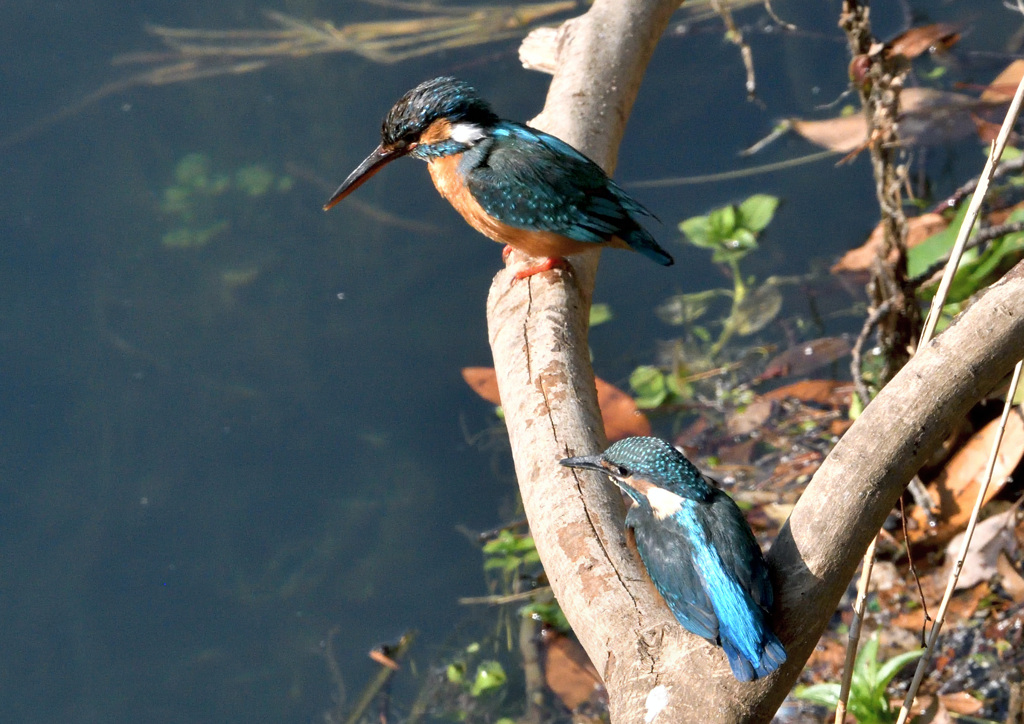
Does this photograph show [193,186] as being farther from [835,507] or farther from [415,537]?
[835,507]

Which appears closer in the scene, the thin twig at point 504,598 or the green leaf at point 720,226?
the thin twig at point 504,598

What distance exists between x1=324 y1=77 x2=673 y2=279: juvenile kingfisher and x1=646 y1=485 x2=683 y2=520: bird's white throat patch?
0.79 meters

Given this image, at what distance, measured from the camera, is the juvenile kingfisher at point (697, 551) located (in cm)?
142

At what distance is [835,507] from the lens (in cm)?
155

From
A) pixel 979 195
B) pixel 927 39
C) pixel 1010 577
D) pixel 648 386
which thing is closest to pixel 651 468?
pixel 979 195

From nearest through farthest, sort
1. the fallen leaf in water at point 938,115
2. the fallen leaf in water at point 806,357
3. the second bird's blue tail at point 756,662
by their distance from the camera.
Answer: the second bird's blue tail at point 756,662
the fallen leaf in water at point 806,357
the fallen leaf in water at point 938,115

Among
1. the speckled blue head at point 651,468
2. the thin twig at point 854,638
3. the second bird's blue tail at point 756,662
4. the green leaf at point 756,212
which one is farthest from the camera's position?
the green leaf at point 756,212

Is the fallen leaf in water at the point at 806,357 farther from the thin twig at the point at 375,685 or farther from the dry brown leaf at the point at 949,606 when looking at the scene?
the thin twig at the point at 375,685

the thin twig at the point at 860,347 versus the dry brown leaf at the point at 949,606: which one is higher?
the thin twig at the point at 860,347

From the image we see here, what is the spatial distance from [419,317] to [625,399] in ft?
3.89

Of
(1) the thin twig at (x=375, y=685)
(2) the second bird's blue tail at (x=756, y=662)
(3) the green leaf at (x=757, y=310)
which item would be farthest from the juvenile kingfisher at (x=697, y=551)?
(3) the green leaf at (x=757, y=310)

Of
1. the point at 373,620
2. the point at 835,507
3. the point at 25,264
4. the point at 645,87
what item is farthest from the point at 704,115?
the point at 835,507

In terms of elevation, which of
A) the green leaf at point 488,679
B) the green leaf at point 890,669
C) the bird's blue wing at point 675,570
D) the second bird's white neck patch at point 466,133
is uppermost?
the second bird's white neck patch at point 466,133

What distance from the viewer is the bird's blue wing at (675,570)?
1.49 m
